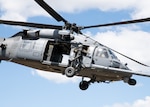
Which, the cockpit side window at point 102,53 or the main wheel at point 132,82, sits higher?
the cockpit side window at point 102,53

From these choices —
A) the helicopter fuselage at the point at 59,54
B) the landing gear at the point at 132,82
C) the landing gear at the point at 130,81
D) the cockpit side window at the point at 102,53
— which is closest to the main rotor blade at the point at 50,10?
the helicopter fuselage at the point at 59,54

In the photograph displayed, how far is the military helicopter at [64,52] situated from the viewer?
2312 cm

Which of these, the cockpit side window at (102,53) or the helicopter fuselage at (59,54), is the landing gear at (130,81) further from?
the cockpit side window at (102,53)

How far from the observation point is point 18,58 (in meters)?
25.1

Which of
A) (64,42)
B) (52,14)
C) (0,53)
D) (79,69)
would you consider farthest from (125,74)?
(0,53)

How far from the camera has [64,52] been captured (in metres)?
24.9

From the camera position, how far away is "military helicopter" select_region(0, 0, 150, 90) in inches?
910

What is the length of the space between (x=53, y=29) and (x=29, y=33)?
188cm

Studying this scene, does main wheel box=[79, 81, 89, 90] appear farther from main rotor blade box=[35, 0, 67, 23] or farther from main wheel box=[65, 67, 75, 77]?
main rotor blade box=[35, 0, 67, 23]

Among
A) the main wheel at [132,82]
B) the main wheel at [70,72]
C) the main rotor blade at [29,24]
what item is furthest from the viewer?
the main rotor blade at [29,24]

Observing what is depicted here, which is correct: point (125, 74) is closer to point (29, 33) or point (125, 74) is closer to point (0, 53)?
point (29, 33)

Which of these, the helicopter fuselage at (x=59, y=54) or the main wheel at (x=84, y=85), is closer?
the helicopter fuselage at (x=59, y=54)

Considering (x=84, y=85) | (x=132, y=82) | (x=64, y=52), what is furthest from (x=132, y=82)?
(x=64, y=52)

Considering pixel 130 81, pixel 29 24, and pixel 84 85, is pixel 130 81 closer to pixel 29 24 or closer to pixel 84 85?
pixel 84 85
